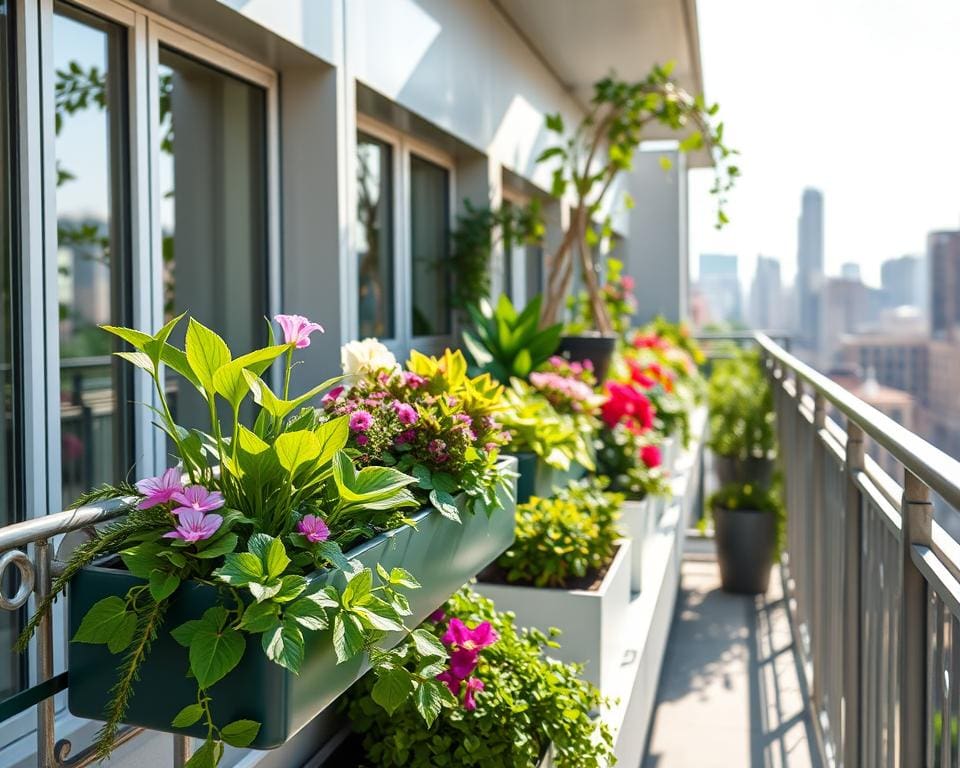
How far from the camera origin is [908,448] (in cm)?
143

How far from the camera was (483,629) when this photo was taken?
1998 millimetres

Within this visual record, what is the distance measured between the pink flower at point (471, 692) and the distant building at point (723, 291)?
10.5 meters

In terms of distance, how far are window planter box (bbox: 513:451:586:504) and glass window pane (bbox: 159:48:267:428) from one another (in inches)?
33.0

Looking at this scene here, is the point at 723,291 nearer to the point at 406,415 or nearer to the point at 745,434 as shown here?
the point at 745,434

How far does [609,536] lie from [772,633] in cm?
208

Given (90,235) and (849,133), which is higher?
(849,133)

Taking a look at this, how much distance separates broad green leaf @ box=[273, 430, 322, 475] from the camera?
1.33 meters

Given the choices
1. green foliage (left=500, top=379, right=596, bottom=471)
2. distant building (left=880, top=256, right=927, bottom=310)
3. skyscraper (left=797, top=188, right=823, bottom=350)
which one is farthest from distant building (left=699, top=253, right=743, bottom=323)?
green foliage (left=500, top=379, right=596, bottom=471)

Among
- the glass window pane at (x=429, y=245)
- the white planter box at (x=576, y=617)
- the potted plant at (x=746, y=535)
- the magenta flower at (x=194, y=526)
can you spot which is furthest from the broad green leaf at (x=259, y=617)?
the potted plant at (x=746, y=535)

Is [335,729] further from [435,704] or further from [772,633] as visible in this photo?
[772,633]

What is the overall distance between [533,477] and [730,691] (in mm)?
1573

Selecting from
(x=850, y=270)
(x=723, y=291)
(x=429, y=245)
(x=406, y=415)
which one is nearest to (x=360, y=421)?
(x=406, y=415)

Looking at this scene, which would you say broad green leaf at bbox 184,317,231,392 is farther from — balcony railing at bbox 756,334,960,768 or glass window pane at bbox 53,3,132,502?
balcony railing at bbox 756,334,960,768

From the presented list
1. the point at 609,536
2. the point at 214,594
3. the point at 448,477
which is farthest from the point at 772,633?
the point at 214,594
